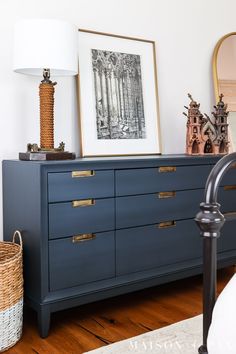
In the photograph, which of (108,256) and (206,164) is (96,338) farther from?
(206,164)

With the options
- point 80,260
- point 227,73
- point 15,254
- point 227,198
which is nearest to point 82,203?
point 80,260

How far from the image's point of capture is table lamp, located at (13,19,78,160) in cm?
212

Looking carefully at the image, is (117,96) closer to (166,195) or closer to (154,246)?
(166,195)

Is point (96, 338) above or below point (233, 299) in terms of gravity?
below

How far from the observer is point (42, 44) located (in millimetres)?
2121

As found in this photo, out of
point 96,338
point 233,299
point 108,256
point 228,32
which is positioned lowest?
point 96,338

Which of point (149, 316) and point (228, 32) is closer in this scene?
point (149, 316)

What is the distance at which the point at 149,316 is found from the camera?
2.38 m

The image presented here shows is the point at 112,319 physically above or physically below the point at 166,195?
below

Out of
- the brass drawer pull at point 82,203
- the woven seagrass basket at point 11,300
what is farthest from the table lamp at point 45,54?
the woven seagrass basket at point 11,300

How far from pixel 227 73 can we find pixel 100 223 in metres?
1.64

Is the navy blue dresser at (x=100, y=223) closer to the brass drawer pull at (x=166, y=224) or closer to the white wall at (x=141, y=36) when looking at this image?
the brass drawer pull at (x=166, y=224)

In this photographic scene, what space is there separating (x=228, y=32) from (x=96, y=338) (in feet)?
7.74

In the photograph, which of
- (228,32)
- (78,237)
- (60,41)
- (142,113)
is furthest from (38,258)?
(228,32)
